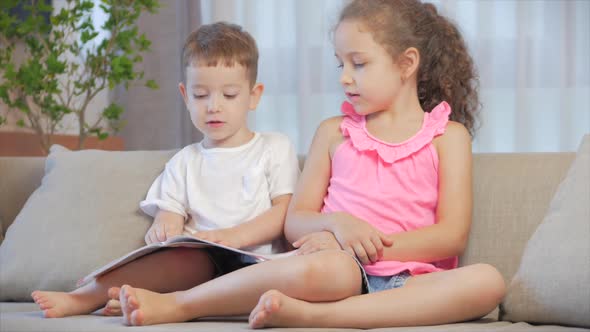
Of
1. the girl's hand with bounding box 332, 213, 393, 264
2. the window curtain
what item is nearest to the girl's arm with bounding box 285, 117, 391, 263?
the girl's hand with bounding box 332, 213, 393, 264

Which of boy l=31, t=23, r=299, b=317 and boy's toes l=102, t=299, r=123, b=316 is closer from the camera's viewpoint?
boy's toes l=102, t=299, r=123, b=316

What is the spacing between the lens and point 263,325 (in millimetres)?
1241

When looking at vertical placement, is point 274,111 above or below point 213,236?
above

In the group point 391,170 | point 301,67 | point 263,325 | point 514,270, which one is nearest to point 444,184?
point 391,170

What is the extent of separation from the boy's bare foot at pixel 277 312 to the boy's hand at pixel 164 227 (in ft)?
1.66

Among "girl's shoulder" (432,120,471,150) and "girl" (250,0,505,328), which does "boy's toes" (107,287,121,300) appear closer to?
"girl" (250,0,505,328)

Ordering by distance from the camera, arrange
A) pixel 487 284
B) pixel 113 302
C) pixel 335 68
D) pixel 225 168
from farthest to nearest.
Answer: pixel 335 68 → pixel 225 168 → pixel 113 302 → pixel 487 284

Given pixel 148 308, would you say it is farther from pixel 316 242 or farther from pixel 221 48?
pixel 221 48

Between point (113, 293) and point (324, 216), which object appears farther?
point (324, 216)

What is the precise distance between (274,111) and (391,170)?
1.59m

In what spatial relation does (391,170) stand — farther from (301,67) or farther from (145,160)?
(301,67)

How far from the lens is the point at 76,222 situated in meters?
1.83

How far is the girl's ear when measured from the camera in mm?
1653

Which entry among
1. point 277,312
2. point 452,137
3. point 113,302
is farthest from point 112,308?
point 452,137
